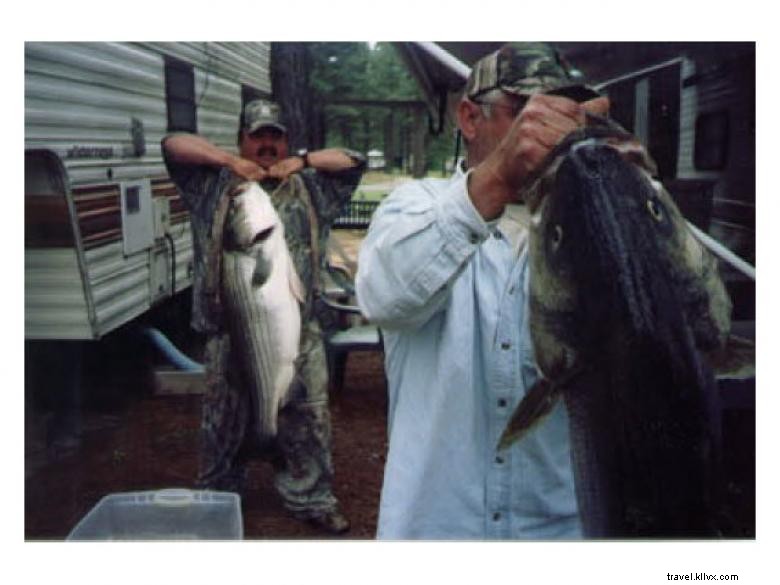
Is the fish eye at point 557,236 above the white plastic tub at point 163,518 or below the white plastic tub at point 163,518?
above

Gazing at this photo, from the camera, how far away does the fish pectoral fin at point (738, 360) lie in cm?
192

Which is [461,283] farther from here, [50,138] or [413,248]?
[50,138]

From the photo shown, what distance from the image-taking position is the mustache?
11.7 feet

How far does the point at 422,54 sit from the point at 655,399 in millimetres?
1651

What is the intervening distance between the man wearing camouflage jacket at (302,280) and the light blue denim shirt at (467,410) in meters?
1.78

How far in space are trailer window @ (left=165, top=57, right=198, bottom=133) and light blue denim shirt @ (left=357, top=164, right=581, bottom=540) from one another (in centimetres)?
246

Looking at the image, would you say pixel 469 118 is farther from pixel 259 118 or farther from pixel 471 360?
pixel 259 118

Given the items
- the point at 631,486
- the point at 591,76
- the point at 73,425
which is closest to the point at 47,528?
the point at 73,425

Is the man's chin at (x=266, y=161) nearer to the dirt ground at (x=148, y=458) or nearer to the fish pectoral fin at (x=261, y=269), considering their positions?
the fish pectoral fin at (x=261, y=269)

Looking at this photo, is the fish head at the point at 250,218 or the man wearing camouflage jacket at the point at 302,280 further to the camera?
the man wearing camouflage jacket at the point at 302,280

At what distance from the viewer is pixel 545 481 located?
171 cm

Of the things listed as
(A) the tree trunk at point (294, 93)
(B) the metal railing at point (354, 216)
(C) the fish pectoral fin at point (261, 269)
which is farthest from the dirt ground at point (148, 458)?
(A) the tree trunk at point (294, 93)

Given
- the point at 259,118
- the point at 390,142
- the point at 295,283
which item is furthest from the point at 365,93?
the point at 295,283

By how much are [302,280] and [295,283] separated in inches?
11.4
